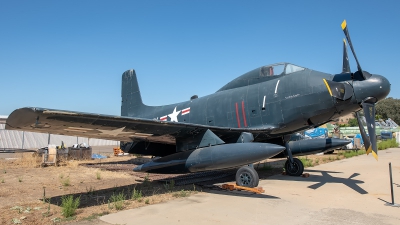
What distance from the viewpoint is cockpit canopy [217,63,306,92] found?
8.84m

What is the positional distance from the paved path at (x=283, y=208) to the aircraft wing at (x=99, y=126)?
1842 mm

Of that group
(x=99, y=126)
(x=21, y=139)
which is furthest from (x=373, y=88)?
(x=21, y=139)

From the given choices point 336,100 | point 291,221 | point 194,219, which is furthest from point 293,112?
point 194,219

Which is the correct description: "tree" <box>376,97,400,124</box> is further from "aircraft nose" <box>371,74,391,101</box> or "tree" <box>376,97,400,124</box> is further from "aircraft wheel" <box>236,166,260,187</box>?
"aircraft wheel" <box>236,166,260,187</box>

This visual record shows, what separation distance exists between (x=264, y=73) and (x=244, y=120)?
1744mm

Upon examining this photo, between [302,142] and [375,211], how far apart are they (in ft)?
18.4

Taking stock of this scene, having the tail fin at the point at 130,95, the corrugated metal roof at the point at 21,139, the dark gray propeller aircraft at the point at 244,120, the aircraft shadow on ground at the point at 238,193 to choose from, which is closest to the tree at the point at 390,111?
the corrugated metal roof at the point at 21,139

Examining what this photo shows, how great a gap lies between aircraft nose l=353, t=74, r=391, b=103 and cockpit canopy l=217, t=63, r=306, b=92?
1881 millimetres

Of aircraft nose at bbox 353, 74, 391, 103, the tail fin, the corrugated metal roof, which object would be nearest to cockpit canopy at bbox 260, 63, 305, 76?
aircraft nose at bbox 353, 74, 391, 103

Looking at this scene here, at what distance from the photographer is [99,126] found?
651cm

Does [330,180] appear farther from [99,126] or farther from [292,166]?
[99,126]

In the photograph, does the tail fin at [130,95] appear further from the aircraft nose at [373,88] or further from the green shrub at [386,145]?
the green shrub at [386,145]

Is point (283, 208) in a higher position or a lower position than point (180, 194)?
lower

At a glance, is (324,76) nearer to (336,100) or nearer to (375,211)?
(336,100)
